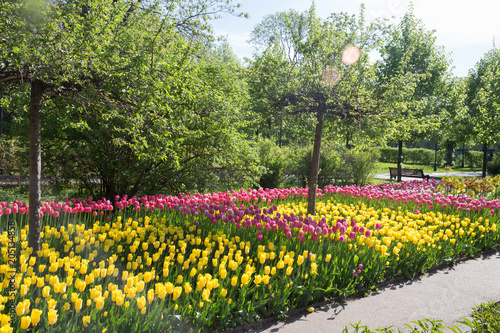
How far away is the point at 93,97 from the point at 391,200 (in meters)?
7.04

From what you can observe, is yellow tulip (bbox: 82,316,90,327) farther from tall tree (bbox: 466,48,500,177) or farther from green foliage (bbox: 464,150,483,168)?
green foliage (bbox: 464,150,483,168)

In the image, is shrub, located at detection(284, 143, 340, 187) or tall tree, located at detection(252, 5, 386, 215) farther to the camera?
shrub, located at detection(284, 143, 340, 187)

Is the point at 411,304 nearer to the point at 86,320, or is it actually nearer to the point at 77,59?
the point at 86,320

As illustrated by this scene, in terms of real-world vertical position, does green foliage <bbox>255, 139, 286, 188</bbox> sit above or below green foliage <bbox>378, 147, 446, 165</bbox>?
below

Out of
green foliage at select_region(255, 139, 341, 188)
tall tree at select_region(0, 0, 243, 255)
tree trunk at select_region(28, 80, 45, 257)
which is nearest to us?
tall tree at select_region(0, 0, 243, 255)

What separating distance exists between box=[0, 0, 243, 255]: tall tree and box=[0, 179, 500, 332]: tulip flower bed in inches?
35.4

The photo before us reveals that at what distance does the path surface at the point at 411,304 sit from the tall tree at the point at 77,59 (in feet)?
9.13

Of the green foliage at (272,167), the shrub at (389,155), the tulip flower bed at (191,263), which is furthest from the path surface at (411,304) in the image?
the shrub at (389,155)

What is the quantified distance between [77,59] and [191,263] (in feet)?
8.03

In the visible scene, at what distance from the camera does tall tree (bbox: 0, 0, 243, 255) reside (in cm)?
344

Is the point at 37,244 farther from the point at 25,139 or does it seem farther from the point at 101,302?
the point at 25,139

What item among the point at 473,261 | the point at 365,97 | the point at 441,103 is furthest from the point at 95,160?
the point at 441,103

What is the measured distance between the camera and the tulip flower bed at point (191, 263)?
2881 mm

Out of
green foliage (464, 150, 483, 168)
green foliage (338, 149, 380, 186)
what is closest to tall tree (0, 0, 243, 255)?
green foliage (338, 149, 380, 186)
